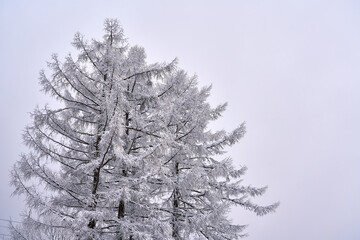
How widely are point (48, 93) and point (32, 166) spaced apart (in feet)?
6.87

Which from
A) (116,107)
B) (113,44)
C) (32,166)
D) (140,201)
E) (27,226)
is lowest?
(27,226)

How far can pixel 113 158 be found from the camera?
5730mm

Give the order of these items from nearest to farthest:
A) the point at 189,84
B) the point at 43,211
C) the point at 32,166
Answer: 1. the point at 43,211
2. the point at 32,166
3. the point at 189,84

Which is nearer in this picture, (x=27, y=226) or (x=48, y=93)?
(x=27, y=226)

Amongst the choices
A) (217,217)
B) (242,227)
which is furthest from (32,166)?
(242,227)

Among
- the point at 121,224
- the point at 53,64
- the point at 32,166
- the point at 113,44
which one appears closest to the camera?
the point at 121,224

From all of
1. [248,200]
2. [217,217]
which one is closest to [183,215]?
[217,217]

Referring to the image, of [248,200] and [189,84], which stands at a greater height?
[189,84]

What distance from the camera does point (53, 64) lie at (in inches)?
262

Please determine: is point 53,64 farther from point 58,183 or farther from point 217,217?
point 217,217

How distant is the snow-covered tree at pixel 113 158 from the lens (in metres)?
5.46

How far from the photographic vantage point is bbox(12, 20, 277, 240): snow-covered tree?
17.9ft

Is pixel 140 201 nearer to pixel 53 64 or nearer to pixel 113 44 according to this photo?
pixel 53 64

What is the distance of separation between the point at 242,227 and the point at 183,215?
3.54m
